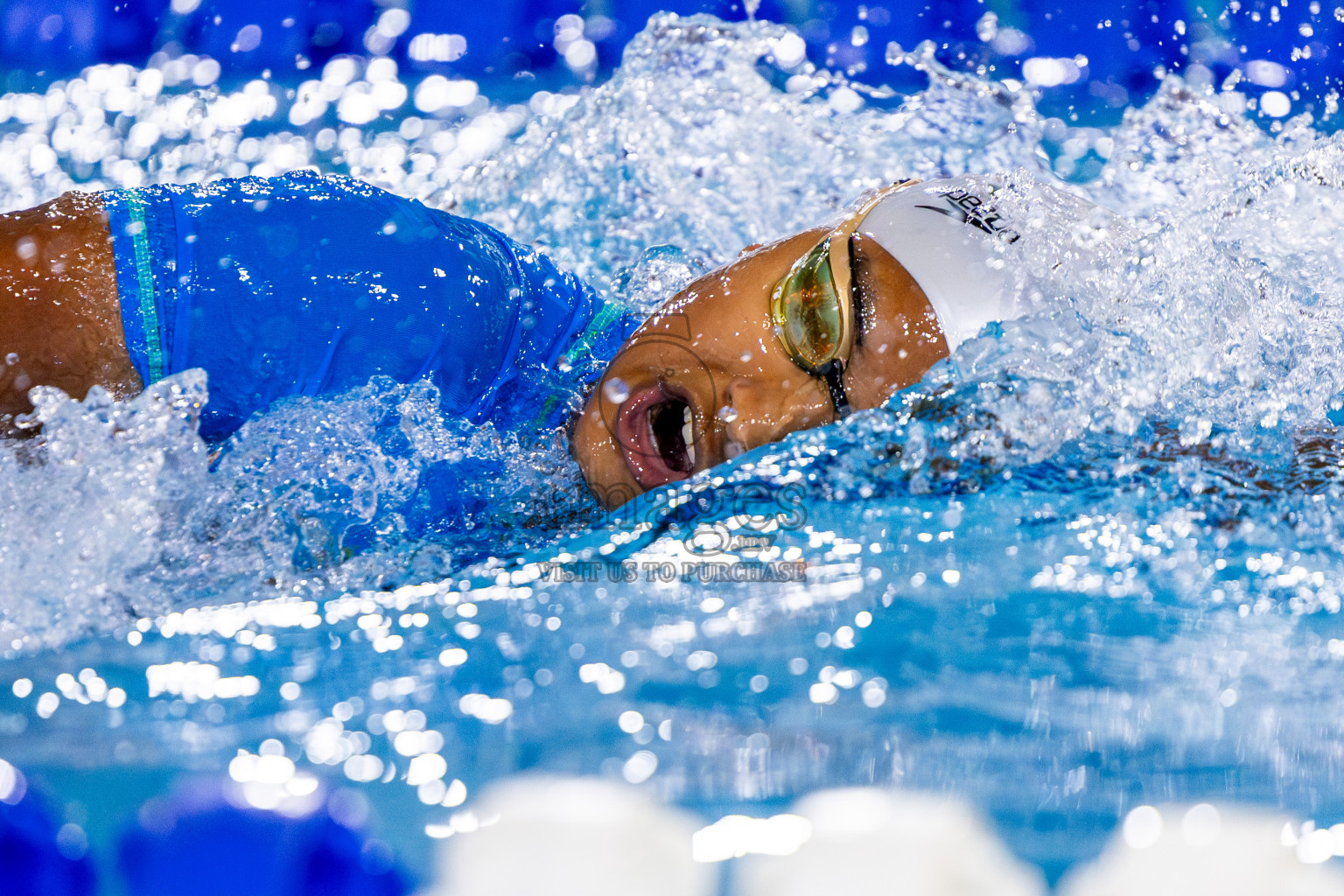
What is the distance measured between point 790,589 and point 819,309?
0.38m

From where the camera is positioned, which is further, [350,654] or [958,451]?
[958,451]

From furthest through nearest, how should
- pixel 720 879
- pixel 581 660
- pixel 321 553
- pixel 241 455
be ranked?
pixel 241 455 < pixel 321 553 < pixel 581 660 < pixel 720 879

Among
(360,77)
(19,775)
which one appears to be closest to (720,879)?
(19,775)

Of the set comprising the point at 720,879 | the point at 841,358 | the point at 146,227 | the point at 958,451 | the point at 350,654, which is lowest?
the point at 720,879

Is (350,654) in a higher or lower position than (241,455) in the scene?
lower

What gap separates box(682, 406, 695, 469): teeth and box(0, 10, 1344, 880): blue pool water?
12 centimetres

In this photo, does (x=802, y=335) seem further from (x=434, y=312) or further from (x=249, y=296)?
(x=249, y=296)

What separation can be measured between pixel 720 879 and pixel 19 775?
0.35 m

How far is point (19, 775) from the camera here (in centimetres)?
52

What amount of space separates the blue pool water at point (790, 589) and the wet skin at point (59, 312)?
0.29 feet

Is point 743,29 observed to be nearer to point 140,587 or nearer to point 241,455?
point 241,455

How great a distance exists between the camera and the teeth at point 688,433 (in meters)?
1.05

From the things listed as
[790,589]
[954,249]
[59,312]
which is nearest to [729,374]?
[954,249]

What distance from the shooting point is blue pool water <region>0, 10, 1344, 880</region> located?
0.53m
